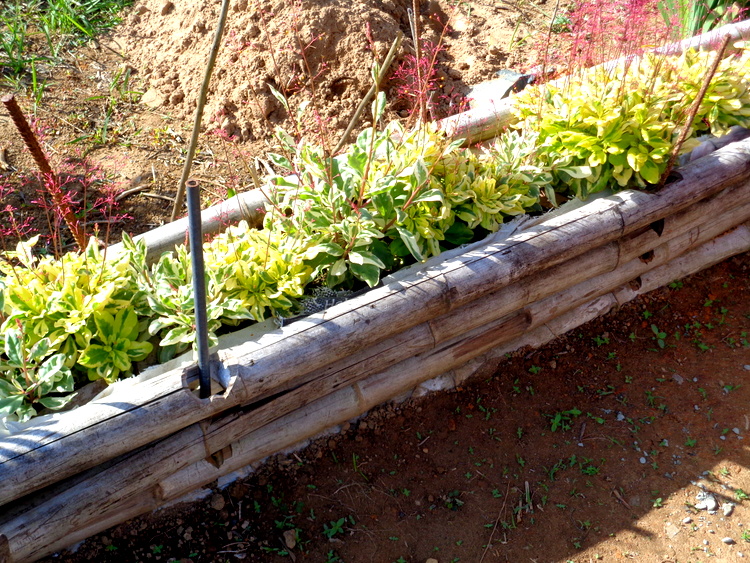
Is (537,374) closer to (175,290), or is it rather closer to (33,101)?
(175,290)

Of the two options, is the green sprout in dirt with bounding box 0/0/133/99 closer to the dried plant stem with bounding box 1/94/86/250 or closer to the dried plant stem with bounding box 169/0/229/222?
the dried plant stem with bounding box 169/0/229/222

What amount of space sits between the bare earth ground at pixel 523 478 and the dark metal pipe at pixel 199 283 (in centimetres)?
68

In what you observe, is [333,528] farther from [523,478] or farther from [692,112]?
[692,112]

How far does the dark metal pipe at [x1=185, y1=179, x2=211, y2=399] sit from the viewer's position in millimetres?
1822

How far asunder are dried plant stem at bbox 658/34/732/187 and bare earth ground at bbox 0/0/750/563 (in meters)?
0.77

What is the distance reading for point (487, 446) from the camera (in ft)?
9.41

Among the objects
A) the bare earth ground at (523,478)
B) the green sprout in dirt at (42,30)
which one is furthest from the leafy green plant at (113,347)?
the green sprout in dirt at (42,30)

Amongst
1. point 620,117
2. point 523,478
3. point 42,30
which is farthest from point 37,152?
point 42,30

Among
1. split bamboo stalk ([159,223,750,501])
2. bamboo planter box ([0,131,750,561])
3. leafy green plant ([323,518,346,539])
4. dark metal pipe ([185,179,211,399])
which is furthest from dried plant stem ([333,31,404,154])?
leafy green plant ([323,518,346,539])

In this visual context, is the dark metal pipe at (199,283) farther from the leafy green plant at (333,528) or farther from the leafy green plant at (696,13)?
the leafy green plant at (696,13)

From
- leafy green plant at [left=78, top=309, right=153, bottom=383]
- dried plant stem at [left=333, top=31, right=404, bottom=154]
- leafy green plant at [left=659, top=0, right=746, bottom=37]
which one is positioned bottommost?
leafy green plant at [left=78, top=309, right=153, bottom=383]

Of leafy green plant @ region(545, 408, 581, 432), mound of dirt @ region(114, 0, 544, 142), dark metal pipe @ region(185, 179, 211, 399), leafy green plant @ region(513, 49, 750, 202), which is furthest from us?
mound of dirt @ region(114, 0, 544, 142)

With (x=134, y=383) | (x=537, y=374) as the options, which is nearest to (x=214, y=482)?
(x=134, y=383)

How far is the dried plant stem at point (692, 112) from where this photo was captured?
281 centimetres
